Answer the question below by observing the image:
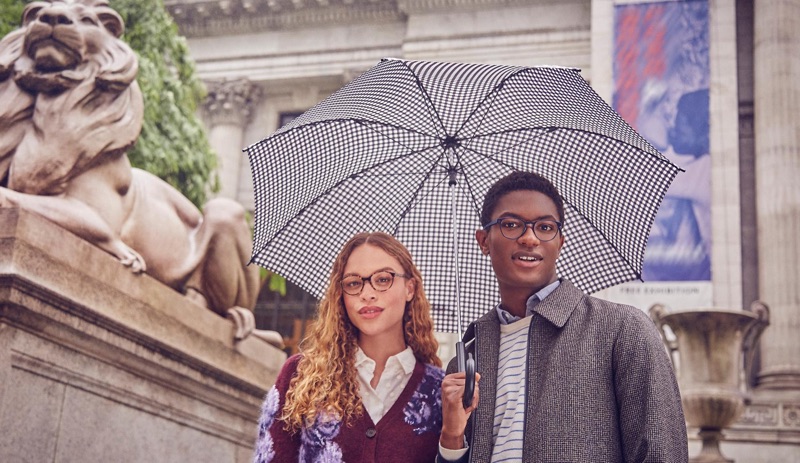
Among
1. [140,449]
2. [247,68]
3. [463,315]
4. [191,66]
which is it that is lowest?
[140,449]

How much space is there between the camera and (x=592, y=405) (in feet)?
8.58

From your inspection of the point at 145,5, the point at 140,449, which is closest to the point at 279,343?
the point at 140,449

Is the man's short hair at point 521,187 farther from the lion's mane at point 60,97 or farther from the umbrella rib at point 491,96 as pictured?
the lion's mane at point 60,97

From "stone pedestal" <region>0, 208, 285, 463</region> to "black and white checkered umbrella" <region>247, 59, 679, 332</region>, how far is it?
120 cm

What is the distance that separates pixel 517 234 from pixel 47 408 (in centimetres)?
254

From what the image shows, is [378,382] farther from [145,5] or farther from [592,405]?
[145,5]

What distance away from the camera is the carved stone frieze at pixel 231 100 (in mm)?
27172

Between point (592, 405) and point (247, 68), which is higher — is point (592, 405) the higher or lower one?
the lower one

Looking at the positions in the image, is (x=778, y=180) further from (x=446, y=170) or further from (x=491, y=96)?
(x=491, y=96)

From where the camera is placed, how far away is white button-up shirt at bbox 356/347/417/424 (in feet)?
9.89

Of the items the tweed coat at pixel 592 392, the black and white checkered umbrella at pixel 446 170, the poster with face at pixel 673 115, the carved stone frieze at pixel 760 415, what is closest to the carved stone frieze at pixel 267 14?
the poster with face at pixel 673 115

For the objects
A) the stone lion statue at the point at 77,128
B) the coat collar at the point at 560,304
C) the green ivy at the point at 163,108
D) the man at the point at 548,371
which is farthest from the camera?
the green ivy at the point at 163,108

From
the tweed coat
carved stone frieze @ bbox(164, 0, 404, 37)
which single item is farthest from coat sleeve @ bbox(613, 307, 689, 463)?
carved stone frieze @ bbox(164, 0, 404, 37)

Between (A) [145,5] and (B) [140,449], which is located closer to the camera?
→ (B) [140,449]
